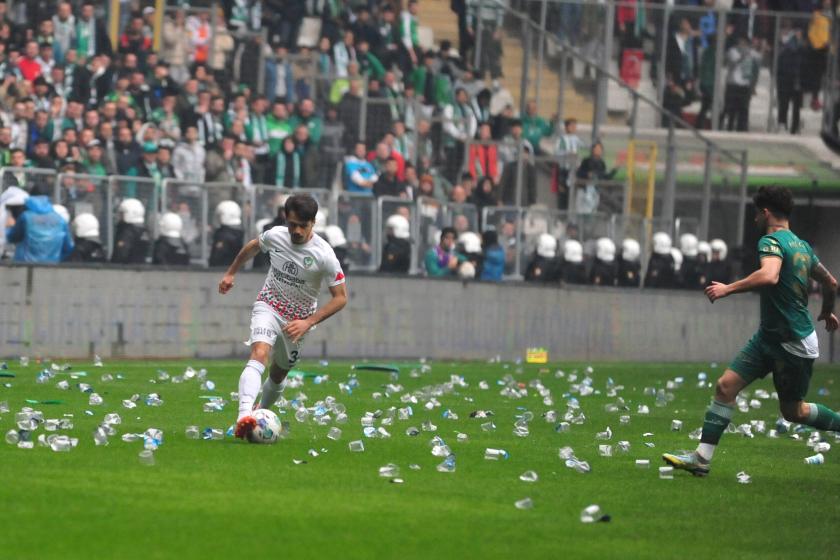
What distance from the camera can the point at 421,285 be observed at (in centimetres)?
2833

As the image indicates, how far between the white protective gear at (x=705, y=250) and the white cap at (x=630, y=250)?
5.83 ft

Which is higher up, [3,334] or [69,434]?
[69,434]

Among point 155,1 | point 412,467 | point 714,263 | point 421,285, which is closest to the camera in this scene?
point 412,467

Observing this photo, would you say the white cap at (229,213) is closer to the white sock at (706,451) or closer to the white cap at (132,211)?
the white cap at (132,211)

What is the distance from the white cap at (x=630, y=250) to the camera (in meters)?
31.9

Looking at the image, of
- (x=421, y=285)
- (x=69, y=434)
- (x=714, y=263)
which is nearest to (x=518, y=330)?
(x=421, y=285)

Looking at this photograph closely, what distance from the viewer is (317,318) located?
1349 centimetres

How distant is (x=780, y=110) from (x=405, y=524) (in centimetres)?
3059

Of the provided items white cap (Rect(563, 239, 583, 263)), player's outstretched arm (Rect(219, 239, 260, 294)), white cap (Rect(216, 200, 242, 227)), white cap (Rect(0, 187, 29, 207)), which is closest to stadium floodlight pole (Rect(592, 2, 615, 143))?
white cap (Rect(563, 239, 583, 263))

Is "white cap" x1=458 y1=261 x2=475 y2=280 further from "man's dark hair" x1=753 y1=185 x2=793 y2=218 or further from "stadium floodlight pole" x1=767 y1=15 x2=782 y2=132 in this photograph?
"man's dark hair" x1=753 y1=185 x2=793 y2=218

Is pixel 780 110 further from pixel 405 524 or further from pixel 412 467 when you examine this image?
pixel 405 524

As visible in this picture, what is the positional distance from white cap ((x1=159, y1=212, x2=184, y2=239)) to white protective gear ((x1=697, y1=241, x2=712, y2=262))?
1140cm

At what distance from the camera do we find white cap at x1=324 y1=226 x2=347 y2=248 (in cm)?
2691

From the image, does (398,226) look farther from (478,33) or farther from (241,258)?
(241,258)
